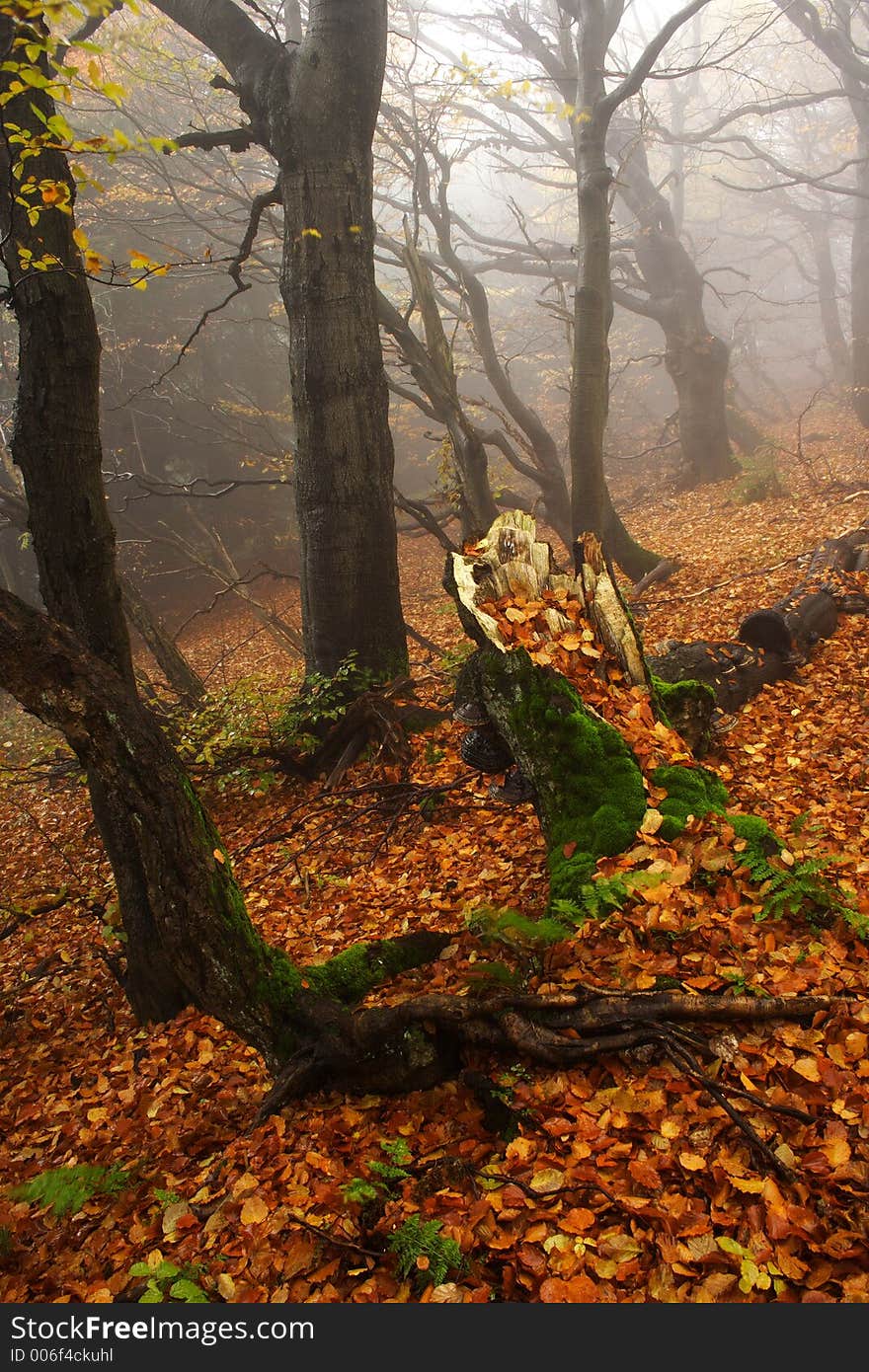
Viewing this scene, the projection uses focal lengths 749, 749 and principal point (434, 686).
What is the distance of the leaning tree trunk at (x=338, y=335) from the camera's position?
606 centimetres

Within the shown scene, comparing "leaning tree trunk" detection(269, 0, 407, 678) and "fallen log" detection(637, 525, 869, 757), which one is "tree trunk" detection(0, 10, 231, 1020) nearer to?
"leaning tree trunk" detection(269, 0, 407, 678)

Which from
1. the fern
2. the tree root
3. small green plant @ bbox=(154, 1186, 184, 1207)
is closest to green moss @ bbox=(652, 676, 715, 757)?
the fern

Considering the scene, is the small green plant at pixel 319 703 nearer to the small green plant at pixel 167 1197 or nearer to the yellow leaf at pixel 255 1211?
the small green plant at pixel 167 1197

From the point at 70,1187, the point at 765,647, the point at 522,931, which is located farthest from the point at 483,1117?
the point at 765,647

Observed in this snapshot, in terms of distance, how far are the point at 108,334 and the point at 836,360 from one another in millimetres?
21479

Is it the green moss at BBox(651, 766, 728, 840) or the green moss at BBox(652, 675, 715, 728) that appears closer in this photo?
the green moss at BBox(651, 766, 728, 840)

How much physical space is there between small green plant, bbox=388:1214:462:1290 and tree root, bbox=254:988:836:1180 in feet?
2.11

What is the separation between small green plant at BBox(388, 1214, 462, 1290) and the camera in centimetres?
216

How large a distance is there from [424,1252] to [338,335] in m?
6.17

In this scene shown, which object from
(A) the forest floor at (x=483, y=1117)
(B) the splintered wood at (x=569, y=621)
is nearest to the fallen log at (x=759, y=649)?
(A) the forest floor at (x=483, y=1117)

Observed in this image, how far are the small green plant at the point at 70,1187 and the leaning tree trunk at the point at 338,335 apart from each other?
423cm

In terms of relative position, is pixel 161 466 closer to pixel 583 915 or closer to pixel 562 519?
pixel 562 519

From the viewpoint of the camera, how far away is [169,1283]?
246 centimetres

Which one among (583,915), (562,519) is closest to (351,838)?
(583,915)
